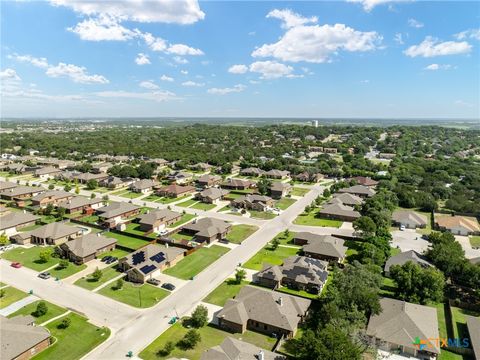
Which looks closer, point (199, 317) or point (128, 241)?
point (199, 317)

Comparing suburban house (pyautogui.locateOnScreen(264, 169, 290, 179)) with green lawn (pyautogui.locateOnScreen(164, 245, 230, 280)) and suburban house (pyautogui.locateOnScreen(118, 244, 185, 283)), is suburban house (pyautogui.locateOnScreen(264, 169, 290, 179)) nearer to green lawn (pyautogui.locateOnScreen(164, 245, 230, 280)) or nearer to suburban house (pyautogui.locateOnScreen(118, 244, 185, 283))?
green lawn (pyautogui.locateOnScreen(164, 245, 230, 280))

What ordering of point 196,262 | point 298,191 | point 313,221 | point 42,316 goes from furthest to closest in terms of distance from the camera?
1. point 298,191
2. point 313,221
3. point 196,262
4. point 42,316

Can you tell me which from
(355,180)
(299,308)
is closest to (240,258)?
(299,308)

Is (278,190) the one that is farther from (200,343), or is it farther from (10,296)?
(10,296)

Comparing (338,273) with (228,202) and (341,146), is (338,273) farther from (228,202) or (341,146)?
(341,146)

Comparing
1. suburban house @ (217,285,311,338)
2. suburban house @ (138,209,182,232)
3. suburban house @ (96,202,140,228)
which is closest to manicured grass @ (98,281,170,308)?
suburban house @ (217,285,311,338)

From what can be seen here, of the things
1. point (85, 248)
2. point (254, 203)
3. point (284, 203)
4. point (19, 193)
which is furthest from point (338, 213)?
point (19, 193)

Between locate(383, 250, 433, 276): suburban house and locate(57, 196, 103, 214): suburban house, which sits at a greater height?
locate(57, 196, 103, 214): suburban house
